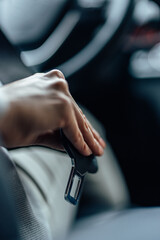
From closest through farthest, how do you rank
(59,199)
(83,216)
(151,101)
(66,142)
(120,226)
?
(66,142) → (120,226) → (59,199) → (83,216) → (151,101)

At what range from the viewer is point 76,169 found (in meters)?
0.42

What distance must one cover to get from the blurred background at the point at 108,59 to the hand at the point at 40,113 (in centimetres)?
21

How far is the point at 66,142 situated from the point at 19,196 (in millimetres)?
80

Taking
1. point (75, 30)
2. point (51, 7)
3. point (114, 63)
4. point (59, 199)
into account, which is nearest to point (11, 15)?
point (51, 7)

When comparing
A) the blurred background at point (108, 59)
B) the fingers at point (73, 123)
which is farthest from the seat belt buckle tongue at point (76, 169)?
the blurred background at point (108, 59)

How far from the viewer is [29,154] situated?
0.66 meters

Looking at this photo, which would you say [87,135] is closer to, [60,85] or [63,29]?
[60,85]

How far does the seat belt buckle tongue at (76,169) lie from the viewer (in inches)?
15.7

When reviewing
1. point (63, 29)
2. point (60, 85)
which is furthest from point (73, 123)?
point (63, 29)

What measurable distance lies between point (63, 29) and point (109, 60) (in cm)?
14

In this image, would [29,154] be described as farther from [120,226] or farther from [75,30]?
[75,30]

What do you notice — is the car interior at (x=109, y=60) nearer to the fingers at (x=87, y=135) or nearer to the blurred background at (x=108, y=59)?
the blurred background at (x=108, y=59)

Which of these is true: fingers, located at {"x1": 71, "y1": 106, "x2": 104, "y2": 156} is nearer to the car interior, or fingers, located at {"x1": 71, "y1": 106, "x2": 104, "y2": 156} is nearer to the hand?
the hand

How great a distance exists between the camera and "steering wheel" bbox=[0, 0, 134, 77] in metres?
0.69
